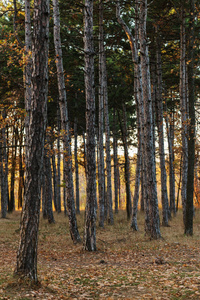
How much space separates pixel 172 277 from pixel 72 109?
1681cm

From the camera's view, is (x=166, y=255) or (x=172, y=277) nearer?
(x=172, y=277)

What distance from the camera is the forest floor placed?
5.80 meters

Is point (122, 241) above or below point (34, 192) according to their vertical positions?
below

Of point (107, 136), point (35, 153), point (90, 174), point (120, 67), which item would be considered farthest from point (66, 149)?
point (120, 67)

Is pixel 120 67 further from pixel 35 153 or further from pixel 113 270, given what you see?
pixel 35 153

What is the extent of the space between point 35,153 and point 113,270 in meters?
3.65

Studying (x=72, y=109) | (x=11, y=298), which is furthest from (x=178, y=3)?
(x=11, y=298)

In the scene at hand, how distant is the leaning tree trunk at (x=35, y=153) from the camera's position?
5.97 meters

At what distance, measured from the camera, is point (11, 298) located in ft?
17.1

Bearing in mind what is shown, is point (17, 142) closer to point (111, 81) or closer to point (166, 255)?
point (111, 81)

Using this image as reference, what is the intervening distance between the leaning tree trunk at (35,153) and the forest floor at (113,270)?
47 centimetres

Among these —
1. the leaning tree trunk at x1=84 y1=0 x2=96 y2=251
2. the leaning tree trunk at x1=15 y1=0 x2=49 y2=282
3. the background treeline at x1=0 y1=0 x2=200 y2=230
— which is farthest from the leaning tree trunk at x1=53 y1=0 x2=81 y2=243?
the leaning tree trunk at x1=15 y1=0 x2=49 y2=282

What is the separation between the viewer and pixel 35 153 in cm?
607

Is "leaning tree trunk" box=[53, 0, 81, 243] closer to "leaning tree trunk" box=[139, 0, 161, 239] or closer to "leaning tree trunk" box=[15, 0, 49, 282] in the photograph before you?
"leaning tree trunk" box=[139, 0, 161, 239]
